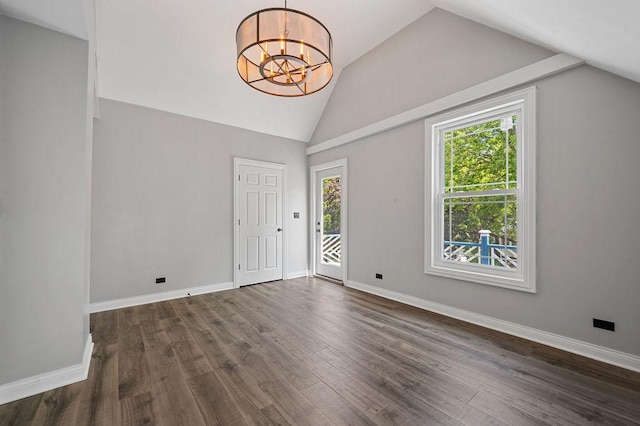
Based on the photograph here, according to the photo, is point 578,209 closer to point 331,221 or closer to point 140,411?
point 331,221

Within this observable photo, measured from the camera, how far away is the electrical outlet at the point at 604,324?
2133mm

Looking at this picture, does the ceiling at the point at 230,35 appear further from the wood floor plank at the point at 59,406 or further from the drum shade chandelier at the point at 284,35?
the wood floor plank at the point at 59,406

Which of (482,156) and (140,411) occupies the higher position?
(482,156)

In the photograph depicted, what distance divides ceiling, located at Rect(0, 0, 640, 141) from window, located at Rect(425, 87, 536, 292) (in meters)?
0.75

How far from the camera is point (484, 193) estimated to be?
2961 millimetres

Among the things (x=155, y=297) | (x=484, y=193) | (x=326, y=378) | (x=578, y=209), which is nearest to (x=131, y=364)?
(x=326, y=378)

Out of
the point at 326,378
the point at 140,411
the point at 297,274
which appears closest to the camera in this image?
the point at 140,411

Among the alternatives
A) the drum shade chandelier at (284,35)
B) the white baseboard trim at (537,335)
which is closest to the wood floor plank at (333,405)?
the white baseboard trim at (537,335)

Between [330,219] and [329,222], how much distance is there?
64mm

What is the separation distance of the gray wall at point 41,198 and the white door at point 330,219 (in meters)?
3.35

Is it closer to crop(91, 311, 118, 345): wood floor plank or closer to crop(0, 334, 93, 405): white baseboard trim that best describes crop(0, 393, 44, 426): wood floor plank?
crop(0, 334, 93, 405): white baseboard trim

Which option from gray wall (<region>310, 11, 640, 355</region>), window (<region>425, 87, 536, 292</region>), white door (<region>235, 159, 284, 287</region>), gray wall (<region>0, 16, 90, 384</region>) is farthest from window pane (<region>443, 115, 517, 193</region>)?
gray wall (<region>0, 16, 90, 384</region>)

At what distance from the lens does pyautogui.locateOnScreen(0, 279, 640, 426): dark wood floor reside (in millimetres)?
1592

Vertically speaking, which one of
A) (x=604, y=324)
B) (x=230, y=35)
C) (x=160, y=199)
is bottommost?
(x=604, y=324)
